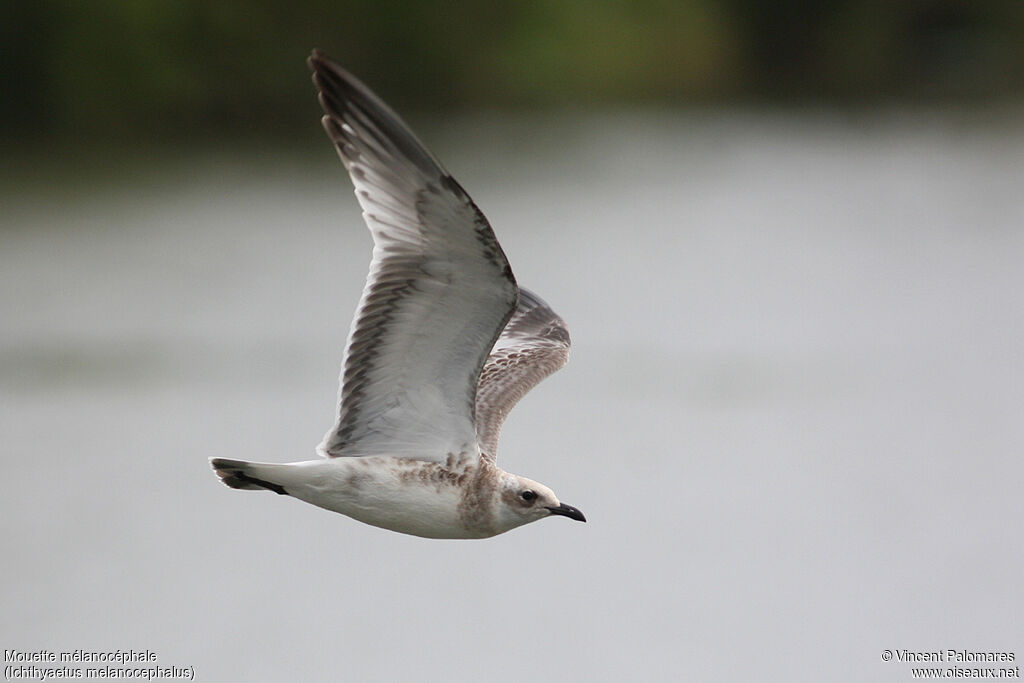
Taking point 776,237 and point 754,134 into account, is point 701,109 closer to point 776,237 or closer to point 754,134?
point 754,134

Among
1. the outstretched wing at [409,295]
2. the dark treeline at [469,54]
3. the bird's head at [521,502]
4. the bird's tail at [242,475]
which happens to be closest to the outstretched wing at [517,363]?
the bird's head at [521,502]

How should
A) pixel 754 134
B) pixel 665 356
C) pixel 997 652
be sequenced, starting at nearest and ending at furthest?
pixel 997 652, pixel 665 356, pixel 754 134

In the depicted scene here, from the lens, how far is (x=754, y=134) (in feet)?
111

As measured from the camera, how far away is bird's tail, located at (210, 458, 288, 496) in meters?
6.03

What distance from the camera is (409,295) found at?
5.98 metres

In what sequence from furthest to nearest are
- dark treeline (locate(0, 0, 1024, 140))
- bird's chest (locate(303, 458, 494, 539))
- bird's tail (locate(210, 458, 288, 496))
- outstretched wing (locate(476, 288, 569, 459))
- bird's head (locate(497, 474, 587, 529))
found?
1. dark treeline (locate(0, 0, 1024, 140))
2. outstretched wing (locate(476, 288, 569, 459))
3. bird's head (locate(497, 474, 587, 529))
4. bird's chest (locate(303, 458, 494, 539))
5. bird's tail (locate(210, 458, 288, 496))

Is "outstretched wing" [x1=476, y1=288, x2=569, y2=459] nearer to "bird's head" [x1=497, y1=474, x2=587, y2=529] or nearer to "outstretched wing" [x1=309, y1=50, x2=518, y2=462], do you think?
"bird's head" [x1=497, y1=474, x2=587, y2=529]

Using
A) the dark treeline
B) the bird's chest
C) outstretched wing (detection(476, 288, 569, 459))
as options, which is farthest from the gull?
the dark treeline

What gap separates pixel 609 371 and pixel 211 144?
1046 centimetres

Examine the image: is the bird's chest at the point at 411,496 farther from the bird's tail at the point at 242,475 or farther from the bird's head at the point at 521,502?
the bird's tail at the point at 242,475

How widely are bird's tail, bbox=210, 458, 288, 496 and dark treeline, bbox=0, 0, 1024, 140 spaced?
22.1m

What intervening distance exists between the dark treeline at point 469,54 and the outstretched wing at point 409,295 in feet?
72.5

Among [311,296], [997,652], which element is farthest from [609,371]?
[997,652]

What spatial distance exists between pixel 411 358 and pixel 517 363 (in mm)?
1859
